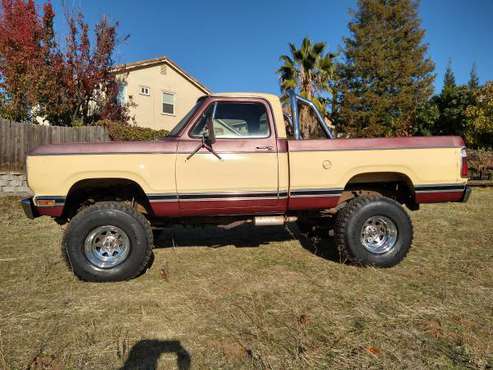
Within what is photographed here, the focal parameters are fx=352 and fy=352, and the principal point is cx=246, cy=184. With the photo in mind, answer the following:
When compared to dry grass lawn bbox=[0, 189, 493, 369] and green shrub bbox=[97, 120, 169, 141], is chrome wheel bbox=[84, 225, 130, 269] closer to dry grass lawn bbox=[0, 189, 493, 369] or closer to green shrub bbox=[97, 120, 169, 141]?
dry grass lawn bbox=[0, 189, 493, 369]

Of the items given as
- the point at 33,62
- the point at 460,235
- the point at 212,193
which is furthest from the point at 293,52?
the point at 212,193

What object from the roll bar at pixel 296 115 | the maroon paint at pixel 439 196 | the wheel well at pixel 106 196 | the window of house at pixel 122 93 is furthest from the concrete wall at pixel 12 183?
the maroon paint at pixel 439 196

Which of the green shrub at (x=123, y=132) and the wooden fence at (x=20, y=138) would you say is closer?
the wooden fence at (x=20, y=138)

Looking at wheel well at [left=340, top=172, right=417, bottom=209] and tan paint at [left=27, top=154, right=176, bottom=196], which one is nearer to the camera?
tan paint at [left=27, top=154, right=176, bottom=196]

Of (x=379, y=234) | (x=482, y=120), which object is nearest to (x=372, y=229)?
(x=379, y=234)

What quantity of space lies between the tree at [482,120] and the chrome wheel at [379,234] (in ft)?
45.6

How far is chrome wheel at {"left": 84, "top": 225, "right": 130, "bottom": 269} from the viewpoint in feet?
13.6

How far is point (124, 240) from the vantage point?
4.24m

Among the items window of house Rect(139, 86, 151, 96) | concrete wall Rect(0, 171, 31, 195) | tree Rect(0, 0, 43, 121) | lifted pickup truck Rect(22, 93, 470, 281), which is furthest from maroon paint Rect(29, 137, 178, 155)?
window of house Rect(139, 86, 151, 96)

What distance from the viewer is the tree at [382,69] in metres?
28.3

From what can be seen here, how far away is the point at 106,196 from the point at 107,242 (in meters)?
0.77

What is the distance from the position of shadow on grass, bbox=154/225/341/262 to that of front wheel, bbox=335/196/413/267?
2.05 ft

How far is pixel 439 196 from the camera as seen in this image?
4.59 meters

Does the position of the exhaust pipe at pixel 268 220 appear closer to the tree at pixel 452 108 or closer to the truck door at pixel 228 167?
the truck door at pixel 228 167
